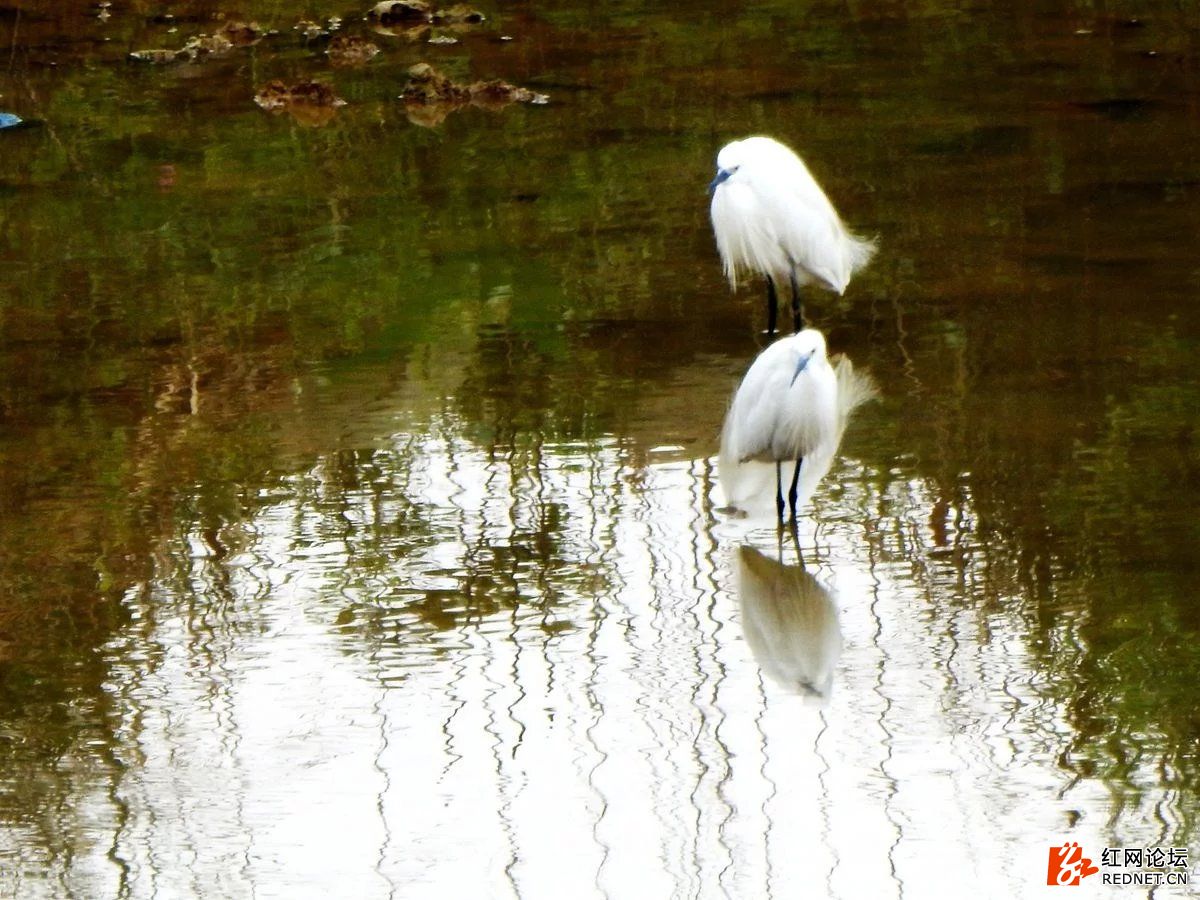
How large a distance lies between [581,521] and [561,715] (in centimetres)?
104

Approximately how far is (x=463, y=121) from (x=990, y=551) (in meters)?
5.64

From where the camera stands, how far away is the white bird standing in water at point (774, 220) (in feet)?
19.6

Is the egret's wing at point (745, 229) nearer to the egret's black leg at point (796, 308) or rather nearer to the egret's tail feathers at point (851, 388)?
the egret's black leg at point (796, 308)

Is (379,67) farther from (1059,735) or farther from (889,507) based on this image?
(1059,735)

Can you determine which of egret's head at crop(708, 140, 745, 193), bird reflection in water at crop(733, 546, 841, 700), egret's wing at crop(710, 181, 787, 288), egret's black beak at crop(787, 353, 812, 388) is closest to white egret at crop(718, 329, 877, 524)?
egret's black beak at crop(787, 353, 812, 388)

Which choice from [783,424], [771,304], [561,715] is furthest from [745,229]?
[561,715]

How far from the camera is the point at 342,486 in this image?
5102 mm

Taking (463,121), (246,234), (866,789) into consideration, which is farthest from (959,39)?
(866,789)

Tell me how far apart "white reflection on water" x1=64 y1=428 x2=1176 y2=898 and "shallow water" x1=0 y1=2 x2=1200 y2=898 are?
0.01m

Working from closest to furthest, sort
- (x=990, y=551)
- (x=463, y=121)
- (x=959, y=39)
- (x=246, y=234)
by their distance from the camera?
(x=990, y=551) → (x=246, y=234) → (x=463, y=121) → (x=959, y=39)

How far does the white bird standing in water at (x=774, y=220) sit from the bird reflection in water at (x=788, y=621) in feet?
5.60

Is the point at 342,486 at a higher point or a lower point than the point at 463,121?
lower

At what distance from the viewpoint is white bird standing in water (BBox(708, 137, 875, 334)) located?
19.6 ft

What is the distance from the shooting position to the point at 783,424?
4.65 metres
